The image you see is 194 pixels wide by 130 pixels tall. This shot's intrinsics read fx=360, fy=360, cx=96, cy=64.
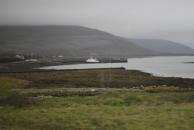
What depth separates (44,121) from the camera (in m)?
25.5

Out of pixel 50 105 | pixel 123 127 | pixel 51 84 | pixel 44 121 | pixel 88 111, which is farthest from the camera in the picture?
pixel 51 84

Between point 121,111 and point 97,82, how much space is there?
37.2 metres

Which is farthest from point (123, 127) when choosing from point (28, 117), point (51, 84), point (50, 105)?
point (51, 84)

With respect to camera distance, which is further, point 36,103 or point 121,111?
point 36,103

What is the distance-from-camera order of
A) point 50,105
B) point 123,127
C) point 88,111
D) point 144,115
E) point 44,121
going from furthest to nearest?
point 50,105
point 88,111
point 144,115
point 44,121
point 123,127

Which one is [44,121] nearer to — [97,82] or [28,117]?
[28,117]

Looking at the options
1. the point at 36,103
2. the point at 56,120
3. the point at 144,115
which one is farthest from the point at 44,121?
the point at 36,103

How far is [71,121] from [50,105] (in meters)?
9.60

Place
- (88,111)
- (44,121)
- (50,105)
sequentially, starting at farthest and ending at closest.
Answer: (50,105) → (88,111) → (44,121)

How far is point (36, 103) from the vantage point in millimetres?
35375

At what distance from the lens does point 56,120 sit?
25.8m

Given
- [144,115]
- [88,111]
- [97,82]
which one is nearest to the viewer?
[144,115]

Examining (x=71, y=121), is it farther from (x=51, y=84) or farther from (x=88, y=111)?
(x=51, y=84)

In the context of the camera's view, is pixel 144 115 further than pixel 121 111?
No
